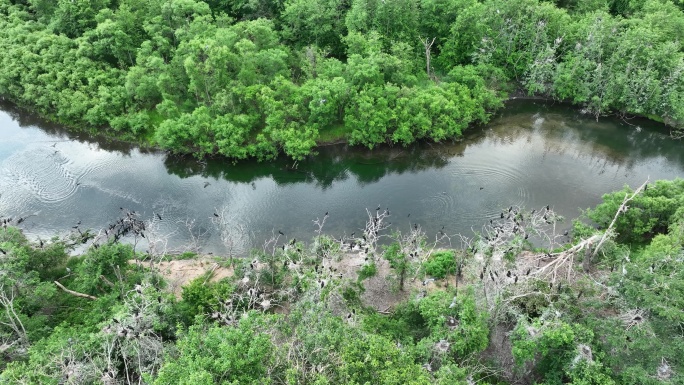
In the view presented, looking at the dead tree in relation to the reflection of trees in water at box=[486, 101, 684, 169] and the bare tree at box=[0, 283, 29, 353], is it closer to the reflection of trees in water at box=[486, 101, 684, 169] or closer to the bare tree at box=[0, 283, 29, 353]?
the reflection of trees in water at box=[486, 101, 684, 169]

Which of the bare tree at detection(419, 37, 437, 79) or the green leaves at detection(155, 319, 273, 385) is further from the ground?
the bare tree at detection(419, 37, 437, 79)

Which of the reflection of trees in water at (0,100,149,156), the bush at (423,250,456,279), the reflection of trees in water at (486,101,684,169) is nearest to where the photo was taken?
the bush at (423,250,456,279)

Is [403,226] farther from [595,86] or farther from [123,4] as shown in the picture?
[123,4]

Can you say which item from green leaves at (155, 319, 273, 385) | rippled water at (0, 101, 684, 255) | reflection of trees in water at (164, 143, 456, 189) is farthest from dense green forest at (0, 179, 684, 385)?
reflection of trees in water at (164, 143, 456, 189)

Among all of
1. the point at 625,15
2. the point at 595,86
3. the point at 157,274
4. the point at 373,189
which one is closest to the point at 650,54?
the point at 595,86

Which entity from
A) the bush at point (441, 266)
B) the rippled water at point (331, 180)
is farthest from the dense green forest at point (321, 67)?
the bush at point (441, 266)
